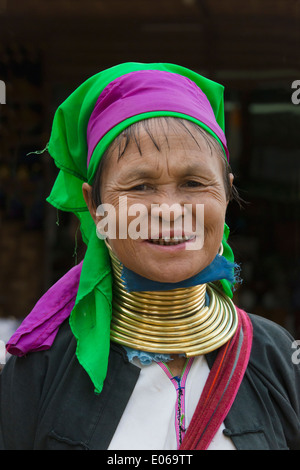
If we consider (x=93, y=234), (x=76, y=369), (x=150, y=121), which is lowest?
(x=76, y=369)

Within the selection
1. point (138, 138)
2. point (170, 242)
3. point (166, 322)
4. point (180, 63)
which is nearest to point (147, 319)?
point (166, 322)

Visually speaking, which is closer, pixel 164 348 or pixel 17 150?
pixel 164 348

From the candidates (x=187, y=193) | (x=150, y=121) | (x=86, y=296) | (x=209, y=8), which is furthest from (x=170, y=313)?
(x=209, y=8)

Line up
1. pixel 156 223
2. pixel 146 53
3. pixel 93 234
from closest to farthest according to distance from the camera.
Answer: pixel 156 223 → pixel 93 234 → pixel 146 53

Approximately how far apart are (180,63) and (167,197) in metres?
3.78

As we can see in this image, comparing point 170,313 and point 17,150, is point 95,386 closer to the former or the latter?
point 170,313

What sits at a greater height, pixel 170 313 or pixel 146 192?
pixel 146 192

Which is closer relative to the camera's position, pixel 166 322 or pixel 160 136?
pixel 160 136

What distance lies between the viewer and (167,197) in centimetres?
161

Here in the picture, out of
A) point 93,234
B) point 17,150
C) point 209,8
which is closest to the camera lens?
point 93,234

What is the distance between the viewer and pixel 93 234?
1.89 meters

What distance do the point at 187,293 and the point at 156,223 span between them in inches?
11.4

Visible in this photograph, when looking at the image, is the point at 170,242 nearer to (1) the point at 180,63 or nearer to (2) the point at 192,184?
(2) the point at 192,184

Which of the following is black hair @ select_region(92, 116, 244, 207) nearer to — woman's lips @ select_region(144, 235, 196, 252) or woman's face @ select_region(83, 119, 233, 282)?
woman's face @ select_region(83, 119, 233, 282)
